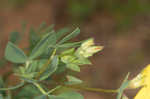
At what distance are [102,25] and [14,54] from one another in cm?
217

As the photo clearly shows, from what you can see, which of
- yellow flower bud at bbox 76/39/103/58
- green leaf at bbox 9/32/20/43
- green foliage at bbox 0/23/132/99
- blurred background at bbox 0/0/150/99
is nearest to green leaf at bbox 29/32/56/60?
green foliage at bbox 0/23/132/99

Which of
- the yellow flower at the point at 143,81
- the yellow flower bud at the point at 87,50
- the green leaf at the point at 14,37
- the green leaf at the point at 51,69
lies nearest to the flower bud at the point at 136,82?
the yellow flower at the point at 143,81

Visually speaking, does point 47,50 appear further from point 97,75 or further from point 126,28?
point 126,28

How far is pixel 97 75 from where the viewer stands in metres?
2.80

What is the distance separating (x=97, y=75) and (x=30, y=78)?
1934mm

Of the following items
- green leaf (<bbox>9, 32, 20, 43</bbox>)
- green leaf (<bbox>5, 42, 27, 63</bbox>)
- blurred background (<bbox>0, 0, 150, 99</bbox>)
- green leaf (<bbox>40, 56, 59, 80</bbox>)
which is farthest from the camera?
blurred background (<bbox>0, 0, 150, 99</bbox>)

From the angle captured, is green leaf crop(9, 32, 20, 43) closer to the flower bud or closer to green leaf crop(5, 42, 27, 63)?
green leaf crop(5, 42, 27, 63)

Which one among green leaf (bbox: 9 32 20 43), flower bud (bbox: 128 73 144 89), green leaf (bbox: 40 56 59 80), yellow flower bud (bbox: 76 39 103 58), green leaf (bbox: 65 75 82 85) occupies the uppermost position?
green leaf (bbox: 9 32 20 43)

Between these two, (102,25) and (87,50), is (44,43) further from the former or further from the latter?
(102,25)

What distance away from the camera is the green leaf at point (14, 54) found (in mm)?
959

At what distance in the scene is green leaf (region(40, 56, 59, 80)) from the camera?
85 centimetres

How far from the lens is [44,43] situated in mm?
938

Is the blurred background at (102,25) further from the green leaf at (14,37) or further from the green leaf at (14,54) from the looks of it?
the green leaf at (14,54)

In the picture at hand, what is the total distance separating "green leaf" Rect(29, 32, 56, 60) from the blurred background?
1.77 meters
